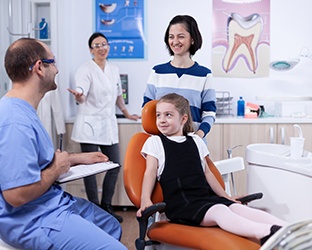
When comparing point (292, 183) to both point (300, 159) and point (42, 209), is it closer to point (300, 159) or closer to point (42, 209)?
point (300, 159)

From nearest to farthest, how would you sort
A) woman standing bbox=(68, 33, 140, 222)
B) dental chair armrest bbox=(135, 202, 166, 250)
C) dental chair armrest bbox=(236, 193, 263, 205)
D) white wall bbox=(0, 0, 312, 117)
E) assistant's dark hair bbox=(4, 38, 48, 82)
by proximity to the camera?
assistant's dark hair bbox=(4, 38, 48, 82) → dental chair armrest bbox=(135, 202, 166, 250) → dental chair armrest bbox=(236, 193, 263, 205) → woman standing bbox=(68, 33, 140, 222) → white wall bbox=(0, 0, 312, 117)

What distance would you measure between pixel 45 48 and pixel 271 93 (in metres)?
2.56

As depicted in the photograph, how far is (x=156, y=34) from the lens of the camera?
375cm

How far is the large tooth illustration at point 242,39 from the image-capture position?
3.71m

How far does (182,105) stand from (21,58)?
810 mm

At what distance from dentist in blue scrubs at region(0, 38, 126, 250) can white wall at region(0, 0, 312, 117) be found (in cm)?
209

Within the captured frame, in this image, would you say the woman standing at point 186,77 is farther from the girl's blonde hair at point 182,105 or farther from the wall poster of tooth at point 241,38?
the wall poster of tooth at point 241,38

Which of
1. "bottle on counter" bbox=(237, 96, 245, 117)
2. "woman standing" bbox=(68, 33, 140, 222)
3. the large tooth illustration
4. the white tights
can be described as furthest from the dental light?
the white tights

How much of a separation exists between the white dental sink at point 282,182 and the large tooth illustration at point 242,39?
5.13 feet

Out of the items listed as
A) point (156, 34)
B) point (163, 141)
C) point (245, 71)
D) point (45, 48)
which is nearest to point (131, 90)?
point (156, 34)

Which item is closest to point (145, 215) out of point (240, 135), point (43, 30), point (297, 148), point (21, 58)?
point (21, 58)

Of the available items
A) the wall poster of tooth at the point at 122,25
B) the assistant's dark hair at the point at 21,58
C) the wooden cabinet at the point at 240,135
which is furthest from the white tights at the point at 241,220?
the wall poster of tooth at the point at 122,25

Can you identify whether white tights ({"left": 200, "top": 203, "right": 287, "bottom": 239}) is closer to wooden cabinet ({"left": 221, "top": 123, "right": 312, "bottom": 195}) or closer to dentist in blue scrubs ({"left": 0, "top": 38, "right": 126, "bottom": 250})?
dentist in blue scrubs ({"left": 0, "top": 38, "right": 126, "bottom": 250})

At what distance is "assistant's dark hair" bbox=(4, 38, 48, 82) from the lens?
151 centimetres
